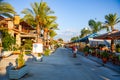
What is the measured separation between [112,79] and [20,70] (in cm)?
476

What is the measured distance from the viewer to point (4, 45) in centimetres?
3316

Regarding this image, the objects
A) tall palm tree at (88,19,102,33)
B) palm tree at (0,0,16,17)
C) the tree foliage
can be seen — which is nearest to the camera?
palm tree at (0,0,16,17)

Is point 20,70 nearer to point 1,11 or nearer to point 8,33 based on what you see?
point 1,11

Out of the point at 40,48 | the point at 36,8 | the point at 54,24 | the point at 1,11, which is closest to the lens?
the point at 1,11

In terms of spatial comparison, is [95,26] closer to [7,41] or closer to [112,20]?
[112,20]

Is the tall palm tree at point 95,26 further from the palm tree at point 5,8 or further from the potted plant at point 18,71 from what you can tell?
the potted plant at point 18,71

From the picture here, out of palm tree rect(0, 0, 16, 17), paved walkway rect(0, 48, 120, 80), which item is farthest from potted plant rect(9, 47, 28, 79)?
palm tree rect(0, 0, 16, 17)

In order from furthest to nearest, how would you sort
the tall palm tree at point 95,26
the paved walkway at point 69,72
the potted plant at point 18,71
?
the tall palm tree at point 95,26 < the paved walkway at point 69,72 < the potted plant at point 18,71

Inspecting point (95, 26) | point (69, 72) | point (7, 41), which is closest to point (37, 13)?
point (7, 41)

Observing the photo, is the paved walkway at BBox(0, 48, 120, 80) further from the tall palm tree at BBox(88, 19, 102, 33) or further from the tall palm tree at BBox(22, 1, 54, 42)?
the tall palm tree at BBox(88, 19, 102, 33)

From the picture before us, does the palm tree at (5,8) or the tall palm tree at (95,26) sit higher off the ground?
the tall palm tree at (95,26)

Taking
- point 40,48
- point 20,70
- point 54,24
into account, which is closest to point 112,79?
point 20,70

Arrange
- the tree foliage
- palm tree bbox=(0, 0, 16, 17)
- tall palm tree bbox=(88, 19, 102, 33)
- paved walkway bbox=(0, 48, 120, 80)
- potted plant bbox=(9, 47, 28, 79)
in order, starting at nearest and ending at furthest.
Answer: potted plant bbox=(9, 47, 28, 79) → paved walkway bbox=(0, 48, 120, 80) → palm tree bbox=(0, 0, 16, 17) → the tree foliage → tall palm tree bbox=(88, 19, 102, 33)

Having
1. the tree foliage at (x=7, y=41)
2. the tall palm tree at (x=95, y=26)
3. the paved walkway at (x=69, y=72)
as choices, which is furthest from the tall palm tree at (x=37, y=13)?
the tall palm tree at (x=95, y=26)
